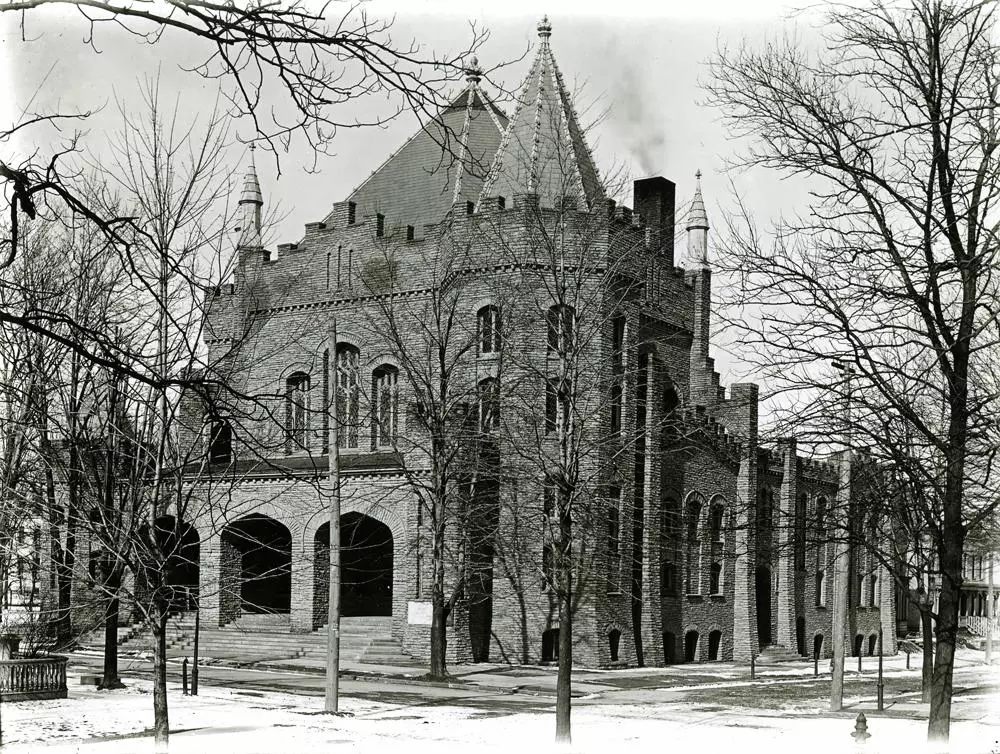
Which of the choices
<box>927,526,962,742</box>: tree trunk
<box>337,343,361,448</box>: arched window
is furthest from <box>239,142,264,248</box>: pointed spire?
<box>927,526,962,742</box>: tree trunk

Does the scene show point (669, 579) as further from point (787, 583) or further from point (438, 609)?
point (438, 609)

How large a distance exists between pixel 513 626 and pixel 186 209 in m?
19.7

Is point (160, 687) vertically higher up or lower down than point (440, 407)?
lower down

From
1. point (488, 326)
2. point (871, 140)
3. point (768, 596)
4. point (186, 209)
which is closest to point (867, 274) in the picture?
point (871, 140)

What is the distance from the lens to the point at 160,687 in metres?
14.3

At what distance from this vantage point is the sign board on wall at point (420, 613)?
31.8 meters

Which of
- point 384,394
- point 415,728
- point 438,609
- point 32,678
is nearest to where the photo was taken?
point 415,728

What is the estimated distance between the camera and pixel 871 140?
12297 millimetres

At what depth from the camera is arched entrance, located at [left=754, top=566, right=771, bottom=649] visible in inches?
1799

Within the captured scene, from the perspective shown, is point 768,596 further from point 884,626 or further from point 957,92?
point 957,92

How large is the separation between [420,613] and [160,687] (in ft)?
58.8

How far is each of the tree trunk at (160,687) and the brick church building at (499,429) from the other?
46.0ft

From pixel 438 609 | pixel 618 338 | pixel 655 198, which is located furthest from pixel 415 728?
pixel 655 198

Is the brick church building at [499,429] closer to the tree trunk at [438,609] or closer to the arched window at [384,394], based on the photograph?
the arched window at [384,394]
